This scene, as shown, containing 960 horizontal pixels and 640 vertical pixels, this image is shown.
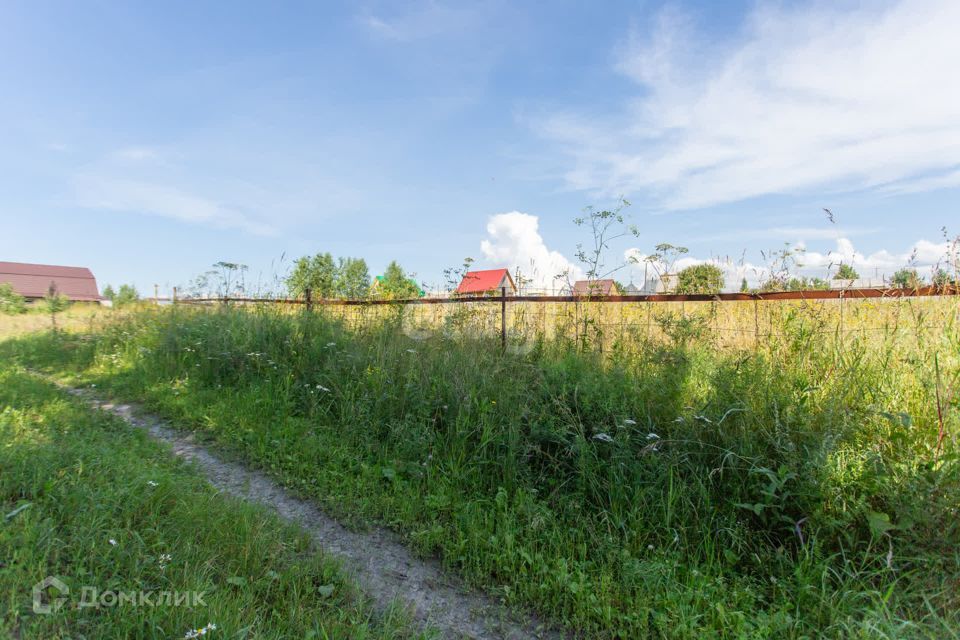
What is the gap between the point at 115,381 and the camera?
658cm

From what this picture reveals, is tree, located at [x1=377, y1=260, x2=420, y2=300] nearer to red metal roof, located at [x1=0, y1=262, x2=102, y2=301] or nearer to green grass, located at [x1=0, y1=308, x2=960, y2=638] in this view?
green grass, located at [x1=0, y1=308, x2=960, y2=638]

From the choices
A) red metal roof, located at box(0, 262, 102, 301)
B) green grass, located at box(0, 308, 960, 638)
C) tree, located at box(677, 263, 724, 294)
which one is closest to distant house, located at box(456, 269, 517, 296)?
green grass, located at box(0, 308, 960, 638)

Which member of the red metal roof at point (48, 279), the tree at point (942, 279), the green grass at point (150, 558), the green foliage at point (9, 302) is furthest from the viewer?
the red metal roof at point (48, 279)

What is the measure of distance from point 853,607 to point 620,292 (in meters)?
4.05

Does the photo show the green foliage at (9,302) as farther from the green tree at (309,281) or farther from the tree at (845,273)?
the tree at (845,273)

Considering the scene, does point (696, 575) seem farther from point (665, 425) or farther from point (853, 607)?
point (665, 425)

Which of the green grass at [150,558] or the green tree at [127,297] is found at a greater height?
the green tree at [127,297]

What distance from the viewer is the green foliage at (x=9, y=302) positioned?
16.2 metres

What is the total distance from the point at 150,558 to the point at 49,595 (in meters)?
0.37

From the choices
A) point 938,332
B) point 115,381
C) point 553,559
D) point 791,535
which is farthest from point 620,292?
point 115,381

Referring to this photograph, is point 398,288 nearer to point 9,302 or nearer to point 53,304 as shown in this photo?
point 53,304

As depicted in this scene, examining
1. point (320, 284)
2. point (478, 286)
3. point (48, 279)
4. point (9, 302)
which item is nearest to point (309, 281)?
point (320, 284)

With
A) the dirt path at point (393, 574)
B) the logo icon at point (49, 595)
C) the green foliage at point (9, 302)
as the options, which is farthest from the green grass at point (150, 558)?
the green foliage at point (9, 302)

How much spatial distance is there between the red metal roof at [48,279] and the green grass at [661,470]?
53811mm
